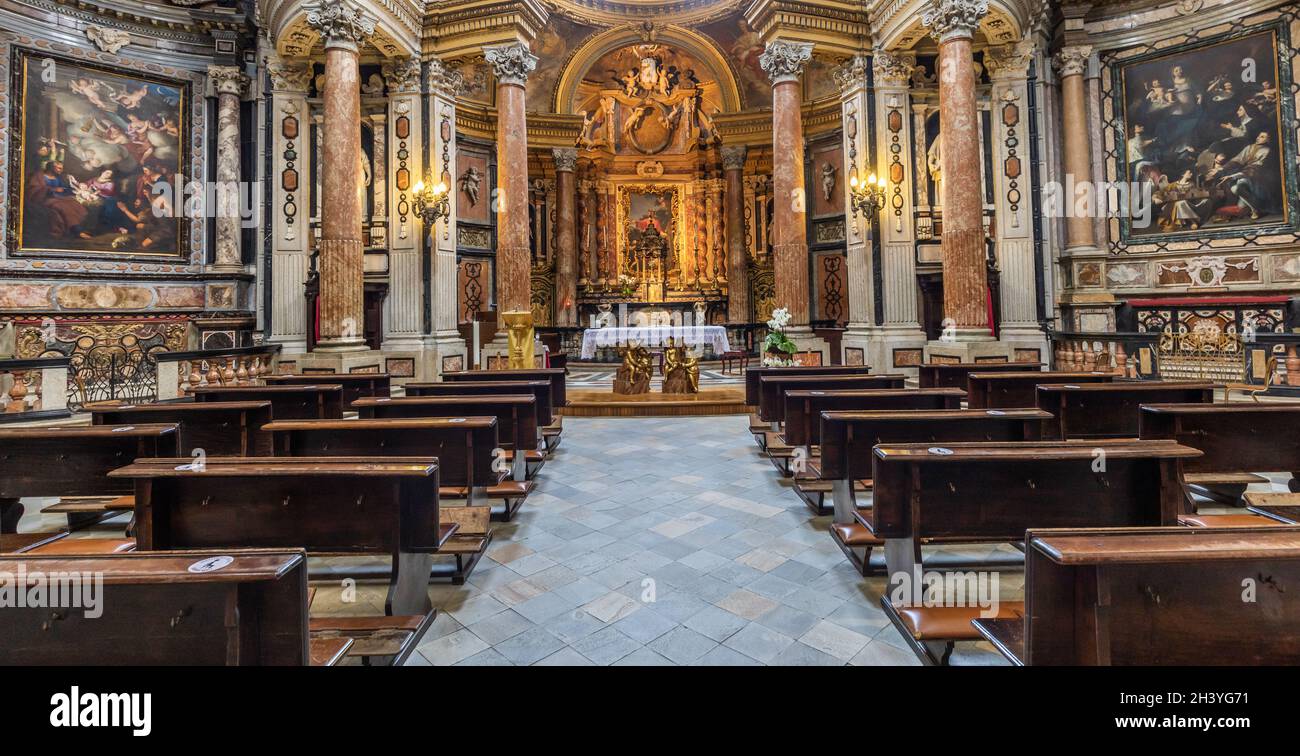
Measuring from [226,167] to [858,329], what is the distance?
567 inches

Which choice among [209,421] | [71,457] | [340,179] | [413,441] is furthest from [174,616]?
[340,179]

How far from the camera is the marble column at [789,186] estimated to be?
12289 millimetres

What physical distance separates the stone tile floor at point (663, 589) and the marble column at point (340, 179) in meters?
7.04

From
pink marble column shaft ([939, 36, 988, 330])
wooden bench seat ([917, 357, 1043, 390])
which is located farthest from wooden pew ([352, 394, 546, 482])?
pink marble column shaft ([939, 36, 988, 330])

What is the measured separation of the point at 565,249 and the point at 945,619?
1901 centimetres

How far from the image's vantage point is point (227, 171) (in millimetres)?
13211

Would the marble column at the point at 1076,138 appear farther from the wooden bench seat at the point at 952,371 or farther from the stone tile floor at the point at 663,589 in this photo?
the stone tile floor at the point at 663,589

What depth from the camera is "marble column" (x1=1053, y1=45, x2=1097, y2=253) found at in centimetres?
1262

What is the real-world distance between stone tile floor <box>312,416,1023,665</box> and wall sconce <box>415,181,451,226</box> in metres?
8.92

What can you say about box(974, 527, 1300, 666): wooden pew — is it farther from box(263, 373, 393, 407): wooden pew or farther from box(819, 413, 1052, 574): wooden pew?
box(263, 373, 393, 407): wooden pew
